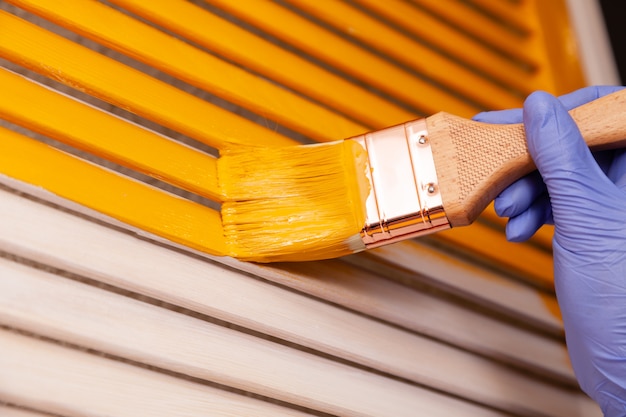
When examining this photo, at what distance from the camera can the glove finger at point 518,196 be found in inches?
42.3

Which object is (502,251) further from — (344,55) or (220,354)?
(220,354)

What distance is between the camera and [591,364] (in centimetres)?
106

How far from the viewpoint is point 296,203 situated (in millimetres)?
1014

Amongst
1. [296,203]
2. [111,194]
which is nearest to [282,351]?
[296,203]

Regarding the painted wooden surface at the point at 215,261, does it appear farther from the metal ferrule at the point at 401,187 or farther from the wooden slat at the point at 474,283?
the metal ferrule at the point at 401,187

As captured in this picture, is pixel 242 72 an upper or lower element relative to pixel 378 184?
upper

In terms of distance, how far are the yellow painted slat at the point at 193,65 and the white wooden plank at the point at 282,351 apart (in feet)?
0.94

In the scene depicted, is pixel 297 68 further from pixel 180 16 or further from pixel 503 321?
pixel 503 321

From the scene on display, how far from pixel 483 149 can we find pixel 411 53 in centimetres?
44

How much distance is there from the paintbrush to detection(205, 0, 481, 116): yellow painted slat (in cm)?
27

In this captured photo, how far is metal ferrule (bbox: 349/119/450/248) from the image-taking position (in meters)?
0.97

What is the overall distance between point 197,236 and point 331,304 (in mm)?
244

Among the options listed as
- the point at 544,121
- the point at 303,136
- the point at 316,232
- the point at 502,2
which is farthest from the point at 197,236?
the point at 502,2

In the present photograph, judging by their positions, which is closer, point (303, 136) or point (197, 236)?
point (197, 236)
